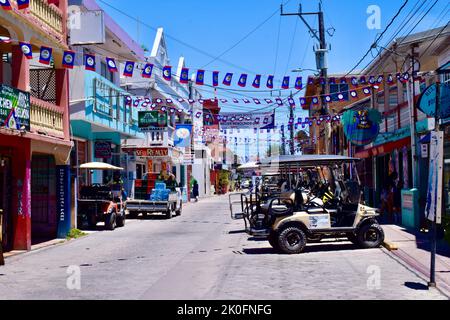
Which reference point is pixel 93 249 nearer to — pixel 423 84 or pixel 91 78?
pixel 91 78

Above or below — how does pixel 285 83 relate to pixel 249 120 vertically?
below

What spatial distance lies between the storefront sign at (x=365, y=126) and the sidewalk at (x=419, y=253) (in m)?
5.45

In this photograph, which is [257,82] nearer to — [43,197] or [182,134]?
[43,197]

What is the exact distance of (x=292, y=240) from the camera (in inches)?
531

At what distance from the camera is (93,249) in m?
16.0

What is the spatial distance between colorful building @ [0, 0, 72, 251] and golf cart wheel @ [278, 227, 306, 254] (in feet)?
20.0

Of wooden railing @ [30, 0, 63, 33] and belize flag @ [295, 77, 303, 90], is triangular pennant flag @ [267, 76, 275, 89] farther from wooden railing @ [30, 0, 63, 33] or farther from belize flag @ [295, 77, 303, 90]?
wooden railing @ [30, 0, 63, 33]

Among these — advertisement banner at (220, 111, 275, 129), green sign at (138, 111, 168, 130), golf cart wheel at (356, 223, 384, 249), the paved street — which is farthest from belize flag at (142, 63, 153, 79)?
advertisement banner at (220, 111, 275, 129)

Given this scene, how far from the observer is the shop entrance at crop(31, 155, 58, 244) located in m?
19.5

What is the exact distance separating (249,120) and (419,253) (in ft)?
77.9

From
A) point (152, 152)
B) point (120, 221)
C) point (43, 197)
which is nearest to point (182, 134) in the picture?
point (152, 152)
